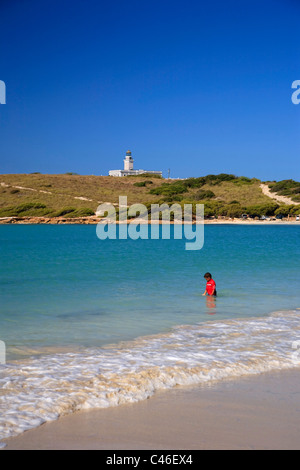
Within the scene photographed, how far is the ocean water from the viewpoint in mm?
A: 4859

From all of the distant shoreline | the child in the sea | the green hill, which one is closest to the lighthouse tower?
the green hill

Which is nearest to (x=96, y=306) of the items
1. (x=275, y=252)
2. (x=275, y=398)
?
(x=275, y=398)

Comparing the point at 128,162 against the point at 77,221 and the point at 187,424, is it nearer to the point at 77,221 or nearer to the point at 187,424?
the point at 77,221

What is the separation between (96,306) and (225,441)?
20.9 feet

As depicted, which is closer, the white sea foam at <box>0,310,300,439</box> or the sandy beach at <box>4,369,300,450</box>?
the sandy beach at <box>4,369,300,450</box>

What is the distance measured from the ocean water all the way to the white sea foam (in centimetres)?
1

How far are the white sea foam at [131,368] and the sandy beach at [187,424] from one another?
8.8 inches

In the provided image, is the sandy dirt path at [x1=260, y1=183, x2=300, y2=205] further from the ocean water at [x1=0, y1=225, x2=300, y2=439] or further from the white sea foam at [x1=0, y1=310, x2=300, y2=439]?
the white sea foam at [x1=0, y1=310, x2=300, y2=439]

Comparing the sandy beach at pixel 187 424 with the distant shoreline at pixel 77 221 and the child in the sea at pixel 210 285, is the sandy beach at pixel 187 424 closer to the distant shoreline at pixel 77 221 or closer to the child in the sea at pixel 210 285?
the child in the sea at pixel 210 285

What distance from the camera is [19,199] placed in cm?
6412

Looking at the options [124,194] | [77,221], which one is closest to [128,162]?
[124,194]

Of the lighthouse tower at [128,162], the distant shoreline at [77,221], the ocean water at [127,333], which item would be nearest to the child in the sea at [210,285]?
the ocean water at [127,333]

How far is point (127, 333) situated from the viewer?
748cm
